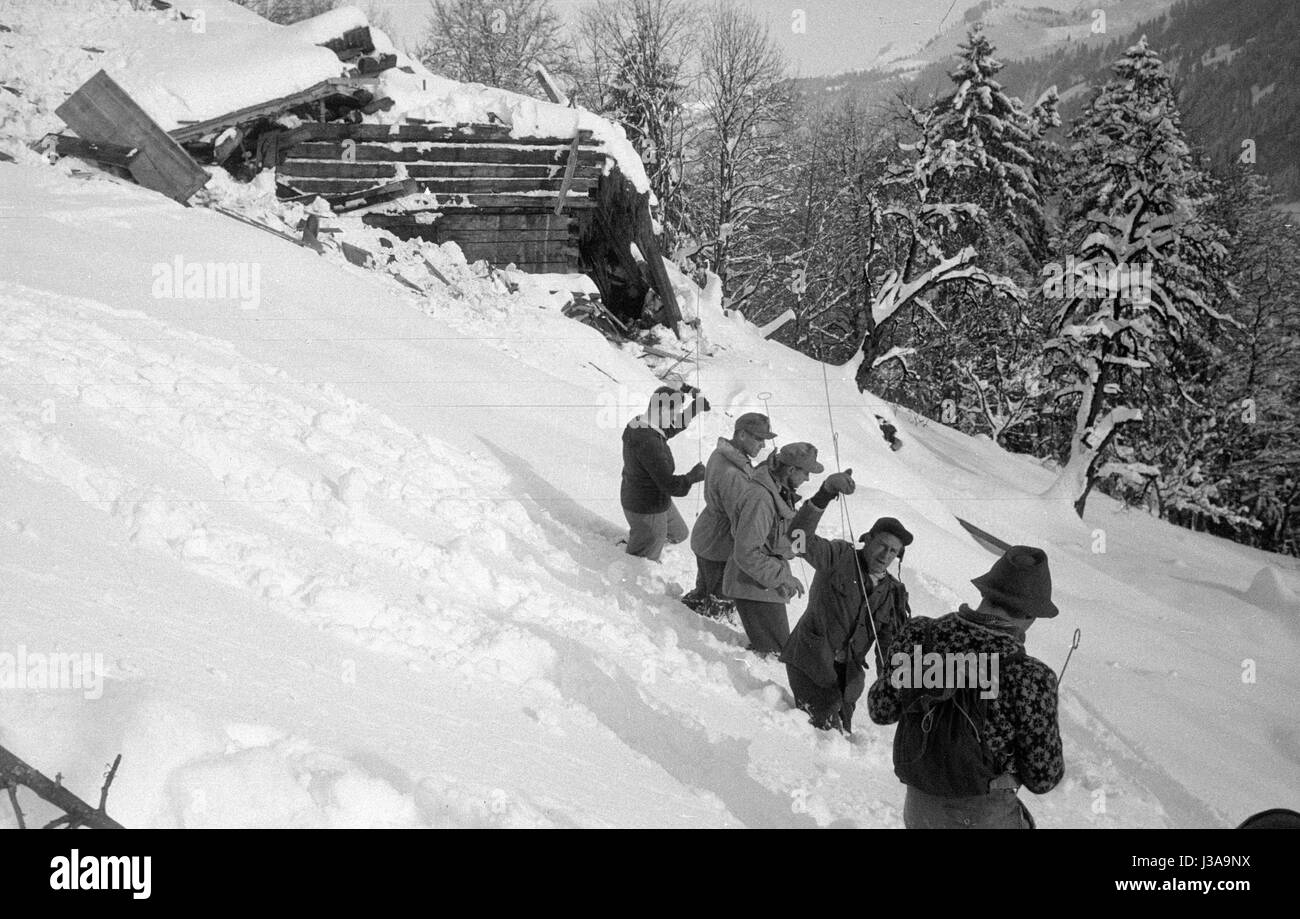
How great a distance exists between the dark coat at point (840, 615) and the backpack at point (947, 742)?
1730 millimetres

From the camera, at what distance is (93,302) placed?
24.6 feet

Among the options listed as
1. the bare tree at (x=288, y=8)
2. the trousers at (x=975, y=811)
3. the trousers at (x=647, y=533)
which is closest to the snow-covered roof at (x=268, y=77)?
the trousers at (x=647, y=533)

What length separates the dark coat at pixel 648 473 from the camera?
6500 millimetres

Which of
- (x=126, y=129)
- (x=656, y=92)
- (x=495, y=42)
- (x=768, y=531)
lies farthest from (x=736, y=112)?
(x=768, y=531)

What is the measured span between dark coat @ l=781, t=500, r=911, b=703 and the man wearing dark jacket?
6.24 feet

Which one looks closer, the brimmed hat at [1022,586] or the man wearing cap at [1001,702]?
the man wearing cap at [1001,702]

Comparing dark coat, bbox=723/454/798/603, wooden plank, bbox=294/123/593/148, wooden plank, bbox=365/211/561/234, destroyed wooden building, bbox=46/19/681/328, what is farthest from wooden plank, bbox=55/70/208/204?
dark coat, bbox=723/454/798/603

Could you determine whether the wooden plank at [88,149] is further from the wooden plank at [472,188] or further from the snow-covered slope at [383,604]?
the wooden plank at [472,188]

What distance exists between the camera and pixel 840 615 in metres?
4.68

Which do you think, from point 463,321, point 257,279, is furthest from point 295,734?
point 463,321

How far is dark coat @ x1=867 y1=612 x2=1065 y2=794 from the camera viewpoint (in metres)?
2.62

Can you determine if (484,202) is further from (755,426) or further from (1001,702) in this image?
(1001,702)
